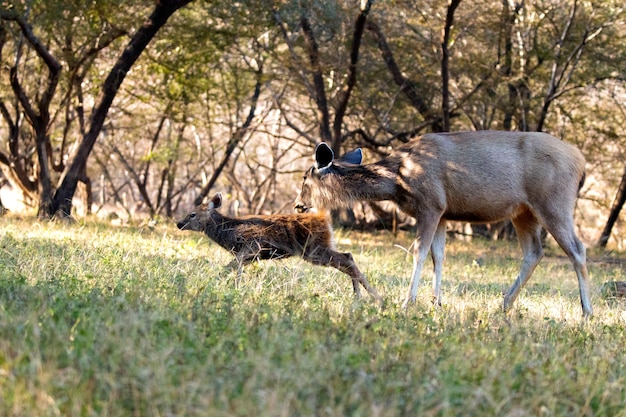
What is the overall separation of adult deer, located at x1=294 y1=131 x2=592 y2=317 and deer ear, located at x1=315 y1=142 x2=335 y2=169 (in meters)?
0.45

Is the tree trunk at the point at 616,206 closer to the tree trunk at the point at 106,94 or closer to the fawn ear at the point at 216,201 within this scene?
the tree trunk at the point at 106,94

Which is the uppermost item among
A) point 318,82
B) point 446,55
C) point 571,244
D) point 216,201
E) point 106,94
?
point 446,55

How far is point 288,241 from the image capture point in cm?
912

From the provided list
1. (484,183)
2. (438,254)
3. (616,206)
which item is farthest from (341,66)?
(484,183)

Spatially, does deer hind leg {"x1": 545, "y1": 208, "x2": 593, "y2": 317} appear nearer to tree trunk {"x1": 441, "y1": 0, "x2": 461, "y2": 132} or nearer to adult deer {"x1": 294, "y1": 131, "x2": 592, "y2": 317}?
adult deer {"x1": 294, "y1": 131, "x2": 592, "y2": 317}

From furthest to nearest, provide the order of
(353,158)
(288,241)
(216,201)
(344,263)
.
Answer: (216,201), (353,158), (288,241), (344,263)

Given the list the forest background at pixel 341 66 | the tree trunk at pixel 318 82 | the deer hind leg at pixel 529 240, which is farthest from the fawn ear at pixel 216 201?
the tree trunk at pixel 318 82

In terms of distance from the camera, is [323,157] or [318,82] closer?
[323,157]

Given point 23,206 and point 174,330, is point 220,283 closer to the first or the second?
point 174,330

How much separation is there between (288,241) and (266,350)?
4222mm

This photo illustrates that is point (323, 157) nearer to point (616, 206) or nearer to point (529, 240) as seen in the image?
point (529, 240)

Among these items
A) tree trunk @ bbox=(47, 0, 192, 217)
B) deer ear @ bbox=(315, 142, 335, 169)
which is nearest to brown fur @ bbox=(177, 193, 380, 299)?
deer ear @ bbox=(315, 142, 335, 169)

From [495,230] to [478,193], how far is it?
14660 mm

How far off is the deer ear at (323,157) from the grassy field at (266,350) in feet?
5.01
